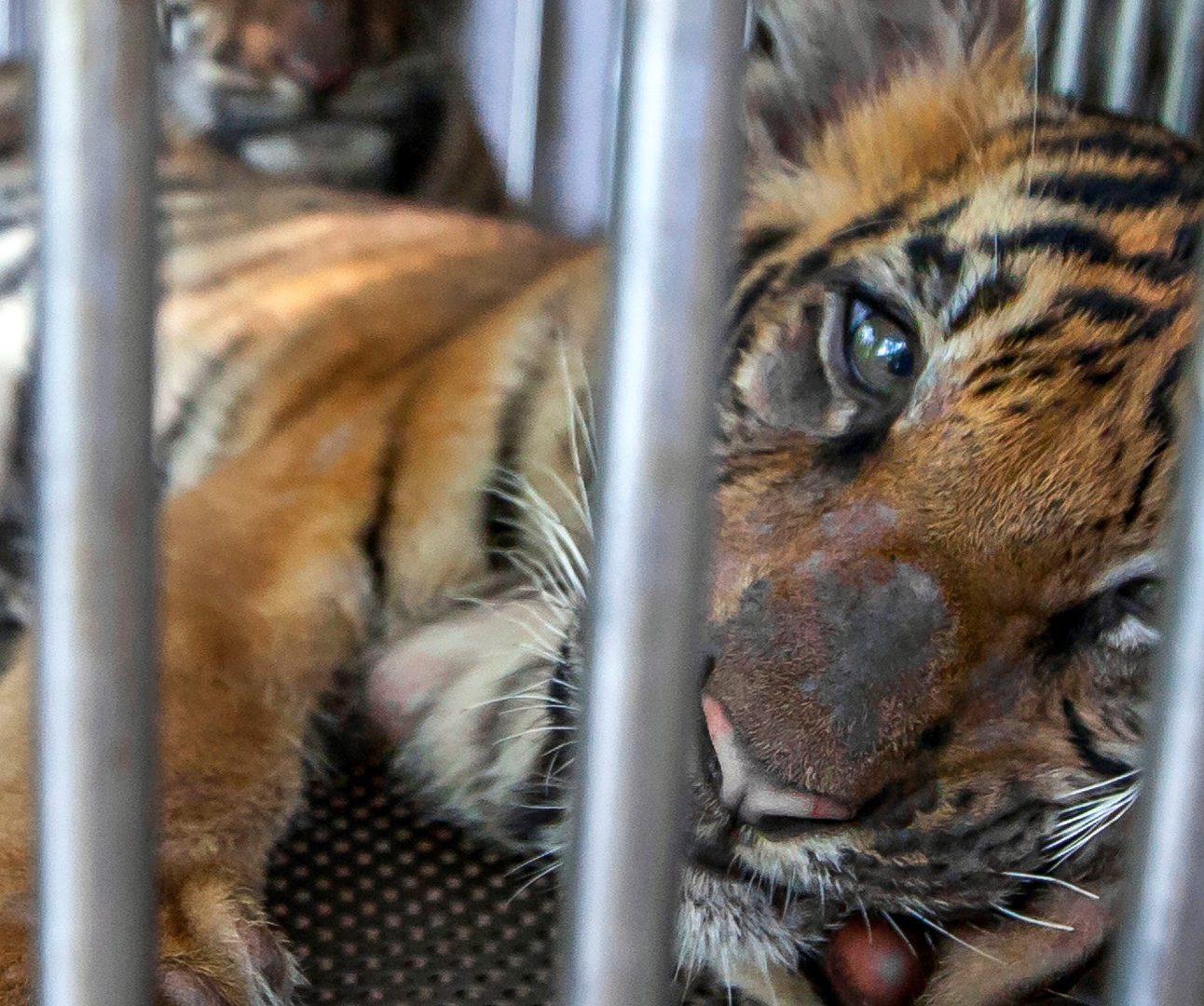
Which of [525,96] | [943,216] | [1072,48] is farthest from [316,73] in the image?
[943,216]

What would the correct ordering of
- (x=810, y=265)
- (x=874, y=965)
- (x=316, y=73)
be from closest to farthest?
(x=874, y=965) → (x=810, y=265) → (x=316, y=73)

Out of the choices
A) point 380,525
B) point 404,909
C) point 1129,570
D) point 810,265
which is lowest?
point 404,909

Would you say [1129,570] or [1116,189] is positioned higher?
[1116,189]

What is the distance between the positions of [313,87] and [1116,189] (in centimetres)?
161

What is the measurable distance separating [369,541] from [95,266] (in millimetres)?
649

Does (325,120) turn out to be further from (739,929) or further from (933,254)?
(739,929)

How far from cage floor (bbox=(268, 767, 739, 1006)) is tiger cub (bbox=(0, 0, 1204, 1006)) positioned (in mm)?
27

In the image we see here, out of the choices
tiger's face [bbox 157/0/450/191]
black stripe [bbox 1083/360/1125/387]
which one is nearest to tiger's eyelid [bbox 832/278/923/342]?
black stripe [bbox 1083/360/1125/387]

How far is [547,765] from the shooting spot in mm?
862

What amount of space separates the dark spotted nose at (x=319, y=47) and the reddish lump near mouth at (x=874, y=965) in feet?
5.97

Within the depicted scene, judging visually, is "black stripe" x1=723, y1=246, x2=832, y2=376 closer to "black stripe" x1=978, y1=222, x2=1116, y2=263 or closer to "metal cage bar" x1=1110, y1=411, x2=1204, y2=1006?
"black stripe" x1=978, y1=222, x2=1116, y2=263

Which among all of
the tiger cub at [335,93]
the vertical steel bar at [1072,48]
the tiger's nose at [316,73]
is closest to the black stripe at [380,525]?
the vertical steel bar at [1072,48]

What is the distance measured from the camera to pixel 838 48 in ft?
3.49

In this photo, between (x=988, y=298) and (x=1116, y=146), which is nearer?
(x=988, y=298)
